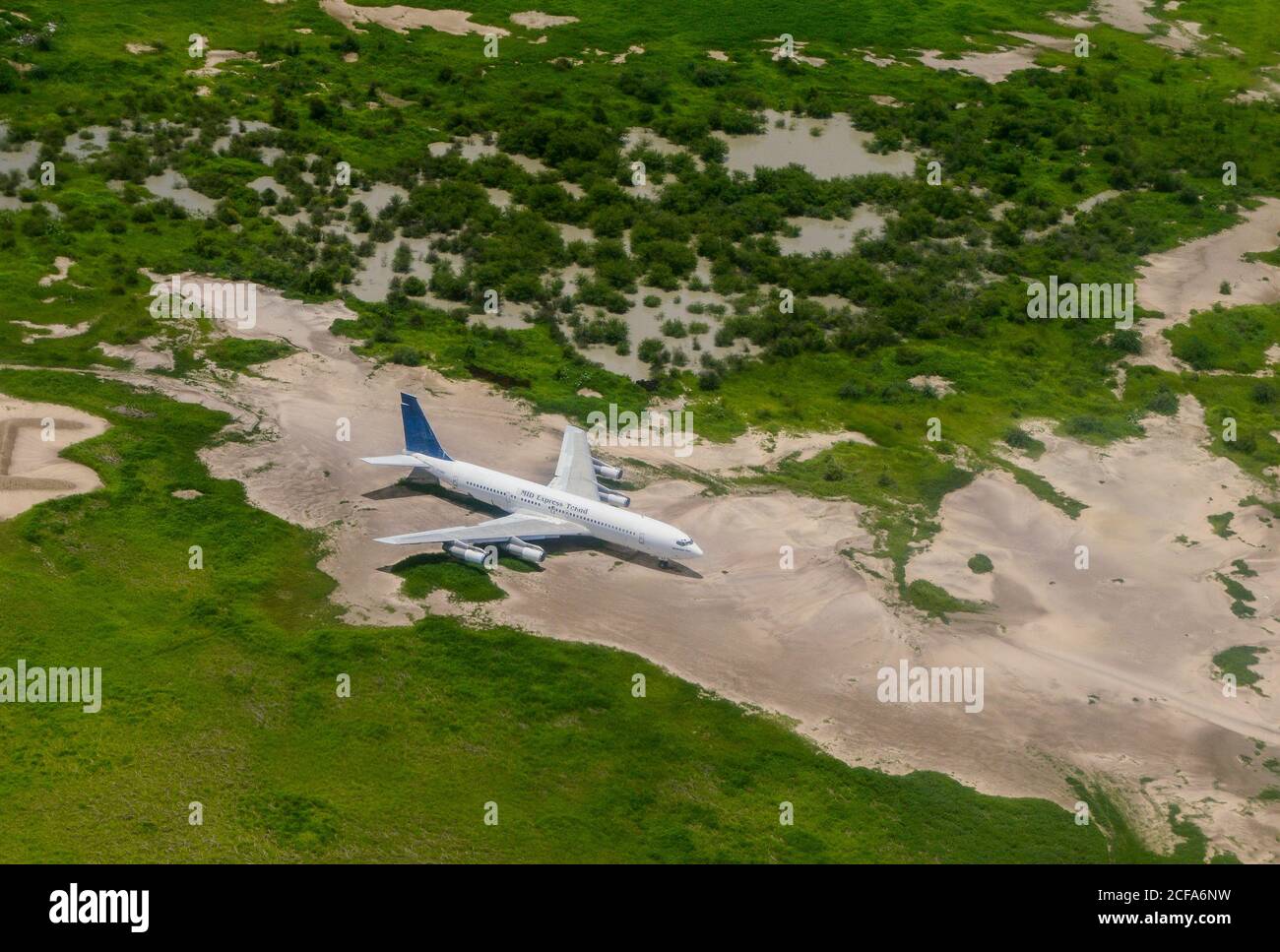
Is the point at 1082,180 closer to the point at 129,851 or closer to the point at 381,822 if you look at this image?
the point at 381,822

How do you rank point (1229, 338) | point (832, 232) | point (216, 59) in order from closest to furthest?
point (1229, 338) → point (832, 232) → point (216, 59)

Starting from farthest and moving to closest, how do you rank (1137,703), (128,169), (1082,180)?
1. (1082,180)
2. (128,169)
3. (1137,703)

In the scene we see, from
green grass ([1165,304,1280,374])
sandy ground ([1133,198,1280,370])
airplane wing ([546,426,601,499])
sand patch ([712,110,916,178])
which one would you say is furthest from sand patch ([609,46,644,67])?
airplane wing ([546,426,601,499])

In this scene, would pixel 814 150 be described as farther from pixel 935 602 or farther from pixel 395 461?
pixel 935 602

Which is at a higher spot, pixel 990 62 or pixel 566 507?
pixel 990 62

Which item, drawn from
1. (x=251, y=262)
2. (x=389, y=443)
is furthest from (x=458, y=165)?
(x=389, y=443)

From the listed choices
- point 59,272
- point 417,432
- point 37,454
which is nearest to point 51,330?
point 59,272
